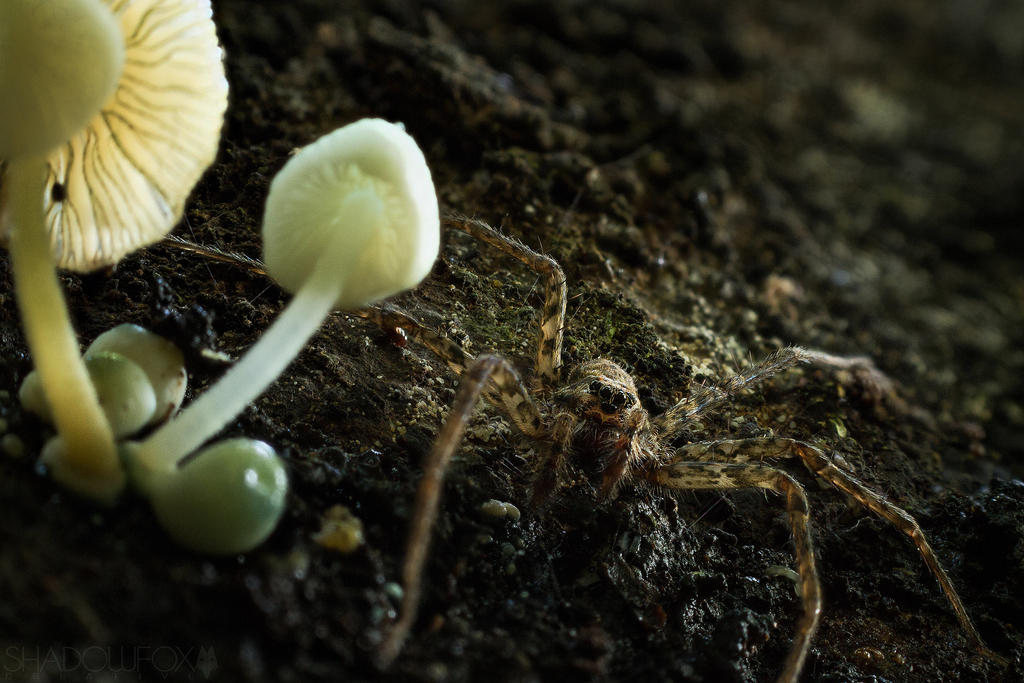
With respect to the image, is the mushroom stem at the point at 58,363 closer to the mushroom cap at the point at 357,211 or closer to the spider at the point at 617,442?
the mushroom cap at the point at 357,211

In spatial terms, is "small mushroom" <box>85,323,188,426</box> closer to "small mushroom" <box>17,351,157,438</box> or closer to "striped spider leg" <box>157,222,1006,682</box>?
"small mushroom" <box>17,351,157,438</box>

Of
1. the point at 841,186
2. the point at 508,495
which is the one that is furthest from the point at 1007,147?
the point at 508,495

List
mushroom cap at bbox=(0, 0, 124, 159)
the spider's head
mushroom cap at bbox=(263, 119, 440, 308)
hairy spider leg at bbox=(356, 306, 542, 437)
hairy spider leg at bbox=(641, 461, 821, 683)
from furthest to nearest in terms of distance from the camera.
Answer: the spider's head, hairy spider leg at bbox=(356, 306, 542, 437), hairy spider leg at bbox=(641, 461, 821, 683), mushroom cap at bbox=(263, 119, 440, 308), mushroom cap at bbox=(0, 0, 124, 159)

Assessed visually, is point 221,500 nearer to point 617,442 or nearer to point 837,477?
point 617,442

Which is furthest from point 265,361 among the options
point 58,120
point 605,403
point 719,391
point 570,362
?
point 719,391

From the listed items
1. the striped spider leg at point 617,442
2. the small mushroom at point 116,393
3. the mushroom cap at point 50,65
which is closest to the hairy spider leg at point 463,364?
the striped spider leg at point 617,442

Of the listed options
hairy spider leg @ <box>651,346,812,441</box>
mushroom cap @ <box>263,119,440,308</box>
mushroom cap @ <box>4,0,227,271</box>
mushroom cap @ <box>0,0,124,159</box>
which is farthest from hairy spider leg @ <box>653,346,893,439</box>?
mushroom cap @ <box>0,0,124,159</box>
